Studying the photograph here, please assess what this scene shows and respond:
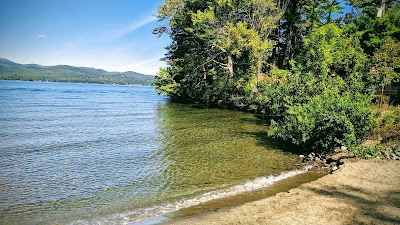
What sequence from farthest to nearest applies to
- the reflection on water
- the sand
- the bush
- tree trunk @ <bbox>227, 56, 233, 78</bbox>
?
tree trunk @ <bbox>227, 56, 233, 78</bbox>
the bush
the reflection on water
the sand

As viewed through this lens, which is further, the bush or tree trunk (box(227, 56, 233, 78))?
tree trunk (box(227, 56, 233, 78))

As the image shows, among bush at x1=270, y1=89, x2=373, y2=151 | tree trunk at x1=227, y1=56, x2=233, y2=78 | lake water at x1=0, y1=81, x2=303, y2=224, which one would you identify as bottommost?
lake water at x1=0, y1=81, x2=303, y2=224

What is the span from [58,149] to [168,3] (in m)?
34.4

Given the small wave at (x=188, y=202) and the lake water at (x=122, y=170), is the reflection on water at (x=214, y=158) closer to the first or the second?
the lake water at (x=122, y=170)

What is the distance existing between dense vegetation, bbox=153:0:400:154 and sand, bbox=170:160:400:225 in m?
3.56

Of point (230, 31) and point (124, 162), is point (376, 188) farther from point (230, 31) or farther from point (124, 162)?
point (230, 31)

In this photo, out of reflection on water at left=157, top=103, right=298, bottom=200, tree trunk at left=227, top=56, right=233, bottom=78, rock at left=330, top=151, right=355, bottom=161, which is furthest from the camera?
tree trunk at left=227, top=56, right=233, bottom=78

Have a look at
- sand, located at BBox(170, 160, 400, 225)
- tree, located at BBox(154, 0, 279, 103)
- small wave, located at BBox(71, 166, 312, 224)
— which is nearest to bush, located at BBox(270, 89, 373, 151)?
sand, located at BBox(170, 160, 400, 225)

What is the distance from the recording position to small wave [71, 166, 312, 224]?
7263mm

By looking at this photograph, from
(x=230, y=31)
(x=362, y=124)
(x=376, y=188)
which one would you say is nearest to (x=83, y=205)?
(x=376, y=188)

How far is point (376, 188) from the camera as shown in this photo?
28.0ft

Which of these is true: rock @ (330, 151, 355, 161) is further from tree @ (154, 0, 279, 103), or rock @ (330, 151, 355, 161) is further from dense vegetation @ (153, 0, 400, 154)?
tree @ (154, 0, 279, 103)

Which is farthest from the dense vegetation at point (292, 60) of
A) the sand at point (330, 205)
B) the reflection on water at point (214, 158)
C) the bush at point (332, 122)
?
the sand at point (330, 205)

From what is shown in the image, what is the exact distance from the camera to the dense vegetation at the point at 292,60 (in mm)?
13578
